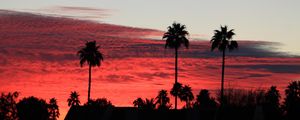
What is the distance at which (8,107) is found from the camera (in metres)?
149

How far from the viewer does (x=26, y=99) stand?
5669 inches

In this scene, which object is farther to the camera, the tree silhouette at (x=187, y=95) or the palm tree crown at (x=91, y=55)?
the tree silhouette at (x=187, y=95)

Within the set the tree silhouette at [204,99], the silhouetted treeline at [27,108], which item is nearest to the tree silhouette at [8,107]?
the silhouetted treeline at [27,108]

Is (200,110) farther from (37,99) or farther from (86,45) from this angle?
(37,99)

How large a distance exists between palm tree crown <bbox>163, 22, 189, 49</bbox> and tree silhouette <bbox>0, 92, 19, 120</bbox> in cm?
4540

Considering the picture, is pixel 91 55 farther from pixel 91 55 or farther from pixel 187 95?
pixel 187 95

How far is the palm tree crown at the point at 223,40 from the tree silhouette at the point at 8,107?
5121 cm

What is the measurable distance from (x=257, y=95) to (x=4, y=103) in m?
58.7

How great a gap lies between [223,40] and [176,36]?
7761mm

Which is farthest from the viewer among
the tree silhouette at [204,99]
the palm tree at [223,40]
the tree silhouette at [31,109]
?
the tree silhouette at [204,99]

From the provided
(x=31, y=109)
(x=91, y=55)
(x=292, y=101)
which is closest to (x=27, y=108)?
(x=31, y=109)

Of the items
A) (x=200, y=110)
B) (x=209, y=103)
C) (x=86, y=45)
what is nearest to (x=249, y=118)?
(x=200, y=110)

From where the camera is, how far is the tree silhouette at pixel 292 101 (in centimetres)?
12526

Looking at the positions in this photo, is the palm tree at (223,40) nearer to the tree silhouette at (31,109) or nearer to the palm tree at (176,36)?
the palm tree at (176,36)
